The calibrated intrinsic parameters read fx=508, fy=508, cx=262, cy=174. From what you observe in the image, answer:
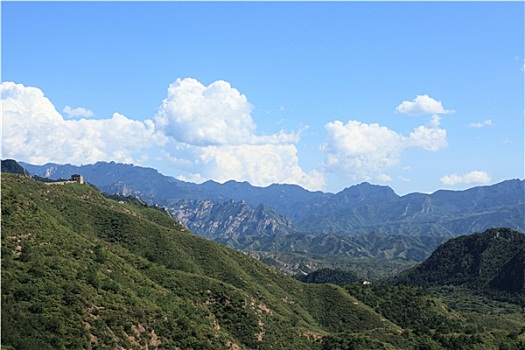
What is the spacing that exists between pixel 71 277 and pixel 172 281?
40.1m

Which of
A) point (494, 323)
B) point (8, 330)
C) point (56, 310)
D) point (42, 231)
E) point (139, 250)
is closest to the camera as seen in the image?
point (8, 330)

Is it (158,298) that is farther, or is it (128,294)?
(158,298)

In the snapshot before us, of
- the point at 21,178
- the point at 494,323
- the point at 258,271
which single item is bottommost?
the point at 494,323

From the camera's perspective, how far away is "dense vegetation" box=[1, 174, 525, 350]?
212 ft

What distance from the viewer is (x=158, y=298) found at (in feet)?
295

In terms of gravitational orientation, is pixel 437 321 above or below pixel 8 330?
below

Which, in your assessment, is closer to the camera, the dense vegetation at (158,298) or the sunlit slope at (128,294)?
the sunlit slope at (128,294)

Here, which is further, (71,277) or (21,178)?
(21,178)

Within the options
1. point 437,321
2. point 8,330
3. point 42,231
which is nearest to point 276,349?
point 42,231

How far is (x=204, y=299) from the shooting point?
109188 millimetres

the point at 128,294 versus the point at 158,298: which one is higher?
the point at 128,294

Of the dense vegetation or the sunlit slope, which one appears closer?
the sunlit slope

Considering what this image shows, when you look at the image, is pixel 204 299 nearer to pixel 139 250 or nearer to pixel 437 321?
pixel 139 250

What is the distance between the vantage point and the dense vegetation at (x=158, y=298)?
64500 millimetres
